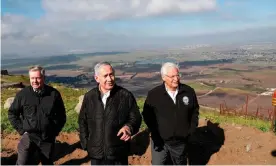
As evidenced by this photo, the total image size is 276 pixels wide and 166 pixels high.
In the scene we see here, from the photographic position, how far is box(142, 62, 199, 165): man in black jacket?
5496 mm

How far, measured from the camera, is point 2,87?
23297 millimetres

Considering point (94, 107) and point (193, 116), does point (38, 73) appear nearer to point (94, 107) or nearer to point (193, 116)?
point (94, 107)

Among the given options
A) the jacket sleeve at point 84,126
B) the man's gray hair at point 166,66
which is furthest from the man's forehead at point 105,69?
the man's gray hair at point 166,66

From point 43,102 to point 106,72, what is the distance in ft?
4.97

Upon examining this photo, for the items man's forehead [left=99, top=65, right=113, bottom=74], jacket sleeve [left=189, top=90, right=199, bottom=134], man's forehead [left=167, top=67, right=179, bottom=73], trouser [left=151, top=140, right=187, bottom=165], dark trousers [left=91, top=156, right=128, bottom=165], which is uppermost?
man's forehead [left=99, top=65, right=113, bottom=74]

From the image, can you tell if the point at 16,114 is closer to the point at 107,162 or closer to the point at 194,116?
the point at 107,162

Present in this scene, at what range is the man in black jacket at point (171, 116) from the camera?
550cm

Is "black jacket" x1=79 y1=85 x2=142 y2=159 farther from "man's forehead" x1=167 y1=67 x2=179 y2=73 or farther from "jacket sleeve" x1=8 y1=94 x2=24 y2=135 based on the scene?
"jacket sleeve" x1=8 y1=94 x2=24 y2=135

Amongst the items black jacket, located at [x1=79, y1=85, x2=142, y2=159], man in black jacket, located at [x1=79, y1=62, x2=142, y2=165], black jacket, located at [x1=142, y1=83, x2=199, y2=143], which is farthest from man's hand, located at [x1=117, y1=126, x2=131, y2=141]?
black jacket, located at [x1=142, y1=83, x2=199, y2=143]

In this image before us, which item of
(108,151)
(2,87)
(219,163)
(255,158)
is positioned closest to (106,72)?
(108,151)

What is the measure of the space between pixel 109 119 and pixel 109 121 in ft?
0.10

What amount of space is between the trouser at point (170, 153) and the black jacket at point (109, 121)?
984 millimetres

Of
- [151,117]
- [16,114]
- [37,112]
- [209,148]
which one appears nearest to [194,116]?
[151,117]

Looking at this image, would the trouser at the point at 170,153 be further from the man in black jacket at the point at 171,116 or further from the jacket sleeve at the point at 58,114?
the jacket sleeve at the point at 58,114
